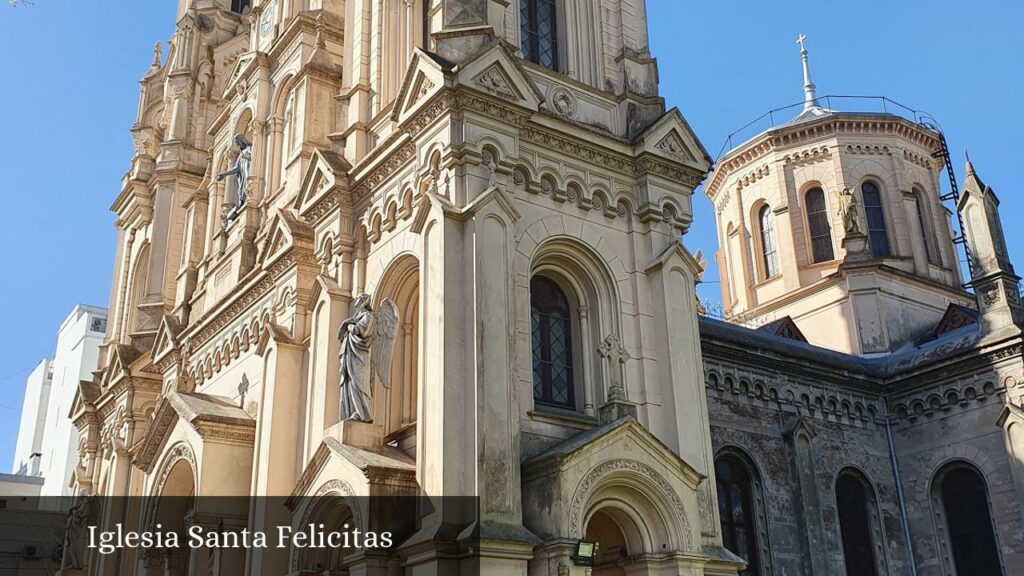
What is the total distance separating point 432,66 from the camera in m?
16.5

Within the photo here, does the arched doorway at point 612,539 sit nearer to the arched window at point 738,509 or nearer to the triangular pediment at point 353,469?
the triangular pediment at point 353,469

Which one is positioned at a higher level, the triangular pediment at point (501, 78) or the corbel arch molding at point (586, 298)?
the triangular pediment at point (501, 78)

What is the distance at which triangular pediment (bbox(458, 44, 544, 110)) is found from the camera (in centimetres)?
1639

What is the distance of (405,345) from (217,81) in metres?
19.7

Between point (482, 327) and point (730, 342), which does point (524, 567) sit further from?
point (730, 342)

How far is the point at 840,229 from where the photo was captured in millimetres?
33781

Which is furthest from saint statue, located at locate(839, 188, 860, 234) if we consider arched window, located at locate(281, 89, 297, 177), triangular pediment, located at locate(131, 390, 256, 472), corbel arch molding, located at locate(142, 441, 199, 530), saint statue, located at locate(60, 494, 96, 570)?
saint statue, located at locate(60, 494, 96, 570)

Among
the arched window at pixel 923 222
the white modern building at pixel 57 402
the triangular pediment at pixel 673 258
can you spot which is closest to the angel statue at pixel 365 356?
the triangular pediment at pixel 673 258

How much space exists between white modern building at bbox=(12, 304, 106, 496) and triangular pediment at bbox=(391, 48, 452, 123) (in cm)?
4386

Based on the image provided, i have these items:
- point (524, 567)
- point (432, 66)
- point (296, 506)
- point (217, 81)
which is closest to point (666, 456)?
point (524, 567)

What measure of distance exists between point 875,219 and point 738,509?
15288 millimetres

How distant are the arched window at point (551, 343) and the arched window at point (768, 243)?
63.2ft

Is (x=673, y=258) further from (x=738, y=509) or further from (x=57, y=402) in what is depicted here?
(x=57, y=402)

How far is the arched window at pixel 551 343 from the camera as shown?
54.2ft
